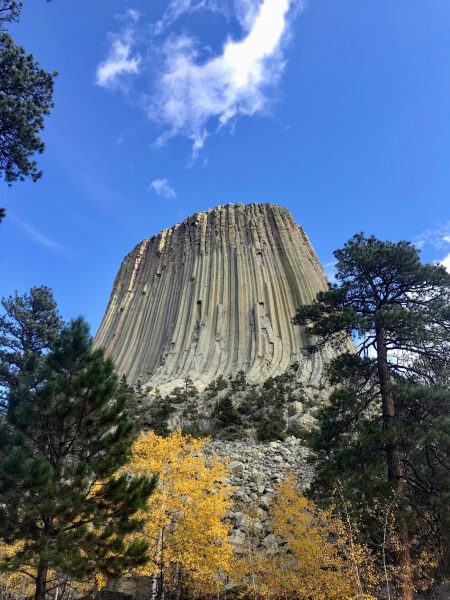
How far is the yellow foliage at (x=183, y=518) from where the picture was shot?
31.8 feet

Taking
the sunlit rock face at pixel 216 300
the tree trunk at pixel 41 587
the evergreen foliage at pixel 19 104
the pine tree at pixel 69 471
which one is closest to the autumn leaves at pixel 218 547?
the pine tree at pixel 69 471

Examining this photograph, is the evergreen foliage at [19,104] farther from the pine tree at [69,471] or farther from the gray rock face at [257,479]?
the gray rock face at [257,479]

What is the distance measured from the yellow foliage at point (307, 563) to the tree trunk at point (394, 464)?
653 mm

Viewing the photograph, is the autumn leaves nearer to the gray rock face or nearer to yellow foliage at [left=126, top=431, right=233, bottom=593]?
yellow foliage at [left=126, top=431, right=233, bottom=593]

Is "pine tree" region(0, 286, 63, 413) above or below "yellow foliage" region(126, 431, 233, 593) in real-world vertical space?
above

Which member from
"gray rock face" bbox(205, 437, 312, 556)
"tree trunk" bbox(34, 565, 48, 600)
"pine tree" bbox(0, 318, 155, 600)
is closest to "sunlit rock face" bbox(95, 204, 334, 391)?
"gray rock face" bbox(205, 437, 312, 556)

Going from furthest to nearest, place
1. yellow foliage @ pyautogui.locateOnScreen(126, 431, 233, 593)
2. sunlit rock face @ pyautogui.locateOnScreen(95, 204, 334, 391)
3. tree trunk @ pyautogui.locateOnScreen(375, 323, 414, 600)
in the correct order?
sunlit rock face @ pyautogui.locateOnScreen(95, 204, 334, 391)
yellow foliage @ pyautogui.locateOnScreen(126, 431, 233, 593)
tree trunk @ pyautogui.locateOnScreen(375, 323, 414, 600)

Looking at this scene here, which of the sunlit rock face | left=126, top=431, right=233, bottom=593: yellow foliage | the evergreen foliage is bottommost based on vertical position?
left=126, top=431, right=233, bottom=593: yellow foliage

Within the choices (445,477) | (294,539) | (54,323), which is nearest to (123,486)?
(294,539)

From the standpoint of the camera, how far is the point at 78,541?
775cm

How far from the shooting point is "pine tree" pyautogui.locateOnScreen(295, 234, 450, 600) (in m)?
9.94

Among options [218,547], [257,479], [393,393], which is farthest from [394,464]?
[257,479]

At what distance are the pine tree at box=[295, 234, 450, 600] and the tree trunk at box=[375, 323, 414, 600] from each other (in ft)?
0.08

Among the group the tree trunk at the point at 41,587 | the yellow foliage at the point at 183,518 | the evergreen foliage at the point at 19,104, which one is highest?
the evergreen foliage at the point at 19,104
